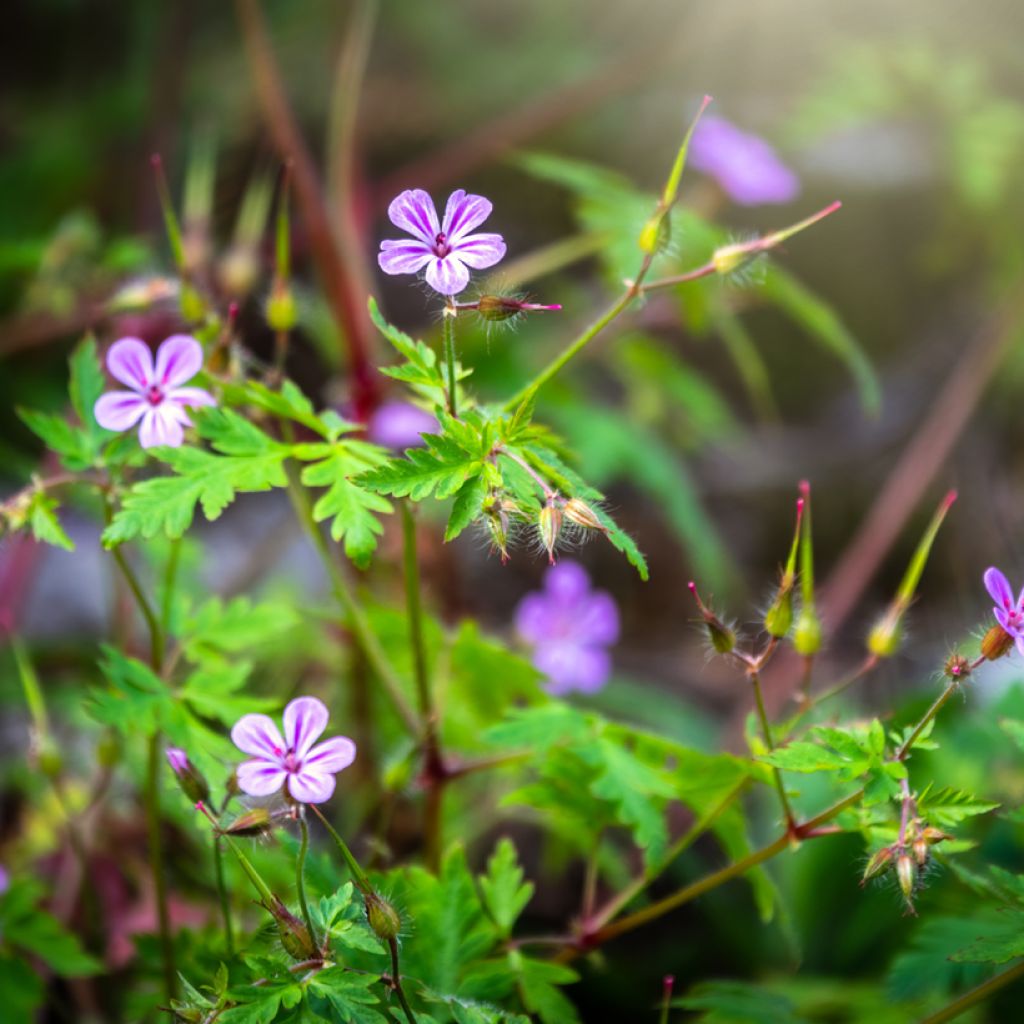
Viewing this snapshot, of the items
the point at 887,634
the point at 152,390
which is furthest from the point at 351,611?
the point at 887,634

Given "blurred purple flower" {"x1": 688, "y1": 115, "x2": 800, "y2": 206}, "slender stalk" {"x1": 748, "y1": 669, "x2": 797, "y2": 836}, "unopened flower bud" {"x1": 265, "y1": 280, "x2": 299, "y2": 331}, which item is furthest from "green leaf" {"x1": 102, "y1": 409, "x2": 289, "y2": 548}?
"blurred purple flower" {"x1": 688, "y1": 115, "x2": 800, "y2": 206}

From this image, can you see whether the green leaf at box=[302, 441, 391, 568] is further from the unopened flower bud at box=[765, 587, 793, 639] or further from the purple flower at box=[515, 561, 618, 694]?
the purple flower at box=[515, 561, 618, 694]

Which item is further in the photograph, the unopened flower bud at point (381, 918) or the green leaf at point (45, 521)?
the green leaf at point (45, 521)

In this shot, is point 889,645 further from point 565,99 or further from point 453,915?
point 565,99

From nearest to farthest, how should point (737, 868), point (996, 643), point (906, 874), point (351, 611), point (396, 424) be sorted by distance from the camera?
point (906, 874), point (996, 643), point (737, 868), point (351, 611), point (396, 424)

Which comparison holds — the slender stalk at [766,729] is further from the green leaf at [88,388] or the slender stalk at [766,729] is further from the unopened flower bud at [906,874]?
the green leaf at [88,388]

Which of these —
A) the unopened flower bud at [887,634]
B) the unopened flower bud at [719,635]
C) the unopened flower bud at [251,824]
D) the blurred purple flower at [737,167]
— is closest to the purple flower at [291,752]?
the unopened flower bud at [251,824]

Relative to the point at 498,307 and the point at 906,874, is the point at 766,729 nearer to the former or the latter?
the point at 906,874
